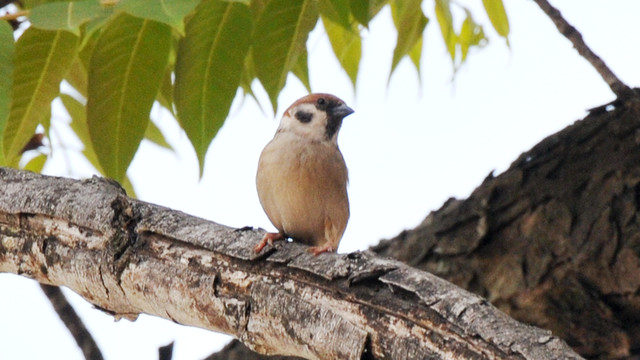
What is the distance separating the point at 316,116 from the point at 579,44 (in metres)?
1.57

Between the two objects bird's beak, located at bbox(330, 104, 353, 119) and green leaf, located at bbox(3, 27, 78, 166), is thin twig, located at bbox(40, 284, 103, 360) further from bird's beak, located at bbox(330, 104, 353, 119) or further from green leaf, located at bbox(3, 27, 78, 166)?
bird's beak, located at bbox(330, 104, 353, 119)

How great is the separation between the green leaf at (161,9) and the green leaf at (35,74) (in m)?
0.77

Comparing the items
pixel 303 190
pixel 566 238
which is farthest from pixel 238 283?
pixel 566 238

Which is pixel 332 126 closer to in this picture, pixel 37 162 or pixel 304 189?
pixel 304 189

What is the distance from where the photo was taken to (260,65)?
3.25 m

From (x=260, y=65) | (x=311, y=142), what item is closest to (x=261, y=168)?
(x=311, y=142)

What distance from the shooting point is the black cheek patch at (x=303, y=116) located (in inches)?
178

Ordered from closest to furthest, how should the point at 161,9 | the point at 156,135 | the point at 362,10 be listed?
the point at 161,9 < the point at 362,10 < the point at 156,135

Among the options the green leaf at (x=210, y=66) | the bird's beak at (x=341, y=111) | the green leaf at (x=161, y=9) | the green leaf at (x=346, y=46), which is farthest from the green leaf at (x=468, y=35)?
the green leaf at (x=161, y=9)

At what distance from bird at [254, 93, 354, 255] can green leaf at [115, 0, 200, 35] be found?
1333 millimetres

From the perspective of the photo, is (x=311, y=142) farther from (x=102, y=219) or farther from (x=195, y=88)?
(x=102, y=219)

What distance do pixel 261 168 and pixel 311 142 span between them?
320mm

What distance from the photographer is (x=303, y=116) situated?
14.9ft

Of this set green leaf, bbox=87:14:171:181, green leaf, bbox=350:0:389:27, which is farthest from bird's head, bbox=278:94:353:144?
green leaf, bbox=87:14:171:181
